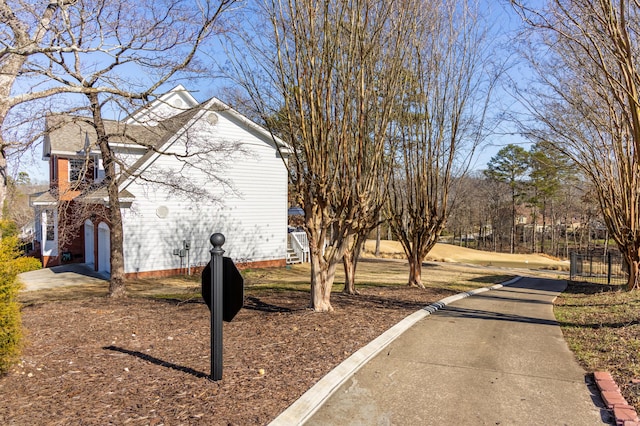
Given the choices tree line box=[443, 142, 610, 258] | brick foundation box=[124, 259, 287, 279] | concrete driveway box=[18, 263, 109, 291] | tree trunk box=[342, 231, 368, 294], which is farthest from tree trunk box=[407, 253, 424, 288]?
tree line box=[443, 142, 610, 258]

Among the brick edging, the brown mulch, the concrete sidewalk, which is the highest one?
the brown mulch

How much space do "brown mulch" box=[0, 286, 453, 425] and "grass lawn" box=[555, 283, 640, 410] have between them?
272 centimetres

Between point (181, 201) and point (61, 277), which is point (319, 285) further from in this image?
point (61, 277)

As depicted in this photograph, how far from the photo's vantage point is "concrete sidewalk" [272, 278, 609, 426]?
3717mm

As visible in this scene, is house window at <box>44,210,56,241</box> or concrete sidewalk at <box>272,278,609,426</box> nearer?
concrete sidewalk at <box>272,278,609,426</box>

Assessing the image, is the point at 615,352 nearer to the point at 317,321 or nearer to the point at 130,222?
the point at 317,321

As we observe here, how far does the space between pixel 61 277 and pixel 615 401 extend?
1665 cm

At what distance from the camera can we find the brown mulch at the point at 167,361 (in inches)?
142

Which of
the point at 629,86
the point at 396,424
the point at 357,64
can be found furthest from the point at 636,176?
the point at 396,424

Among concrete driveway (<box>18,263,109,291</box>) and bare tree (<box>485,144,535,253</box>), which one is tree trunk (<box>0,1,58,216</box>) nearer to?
concrete driveway (<box>18,263,109,291</box>)

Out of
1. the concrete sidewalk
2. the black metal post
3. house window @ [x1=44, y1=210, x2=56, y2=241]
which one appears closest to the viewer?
the concrete sidewalk

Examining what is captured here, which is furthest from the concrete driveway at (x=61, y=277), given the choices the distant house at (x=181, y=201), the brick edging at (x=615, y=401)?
the brick edging at (x=615, y=401)

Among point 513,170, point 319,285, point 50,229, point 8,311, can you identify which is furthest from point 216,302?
point 513,170

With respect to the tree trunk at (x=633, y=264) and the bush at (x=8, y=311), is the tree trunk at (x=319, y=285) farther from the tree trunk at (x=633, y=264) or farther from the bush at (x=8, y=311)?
the tree trunk at (x=633, y=264)
